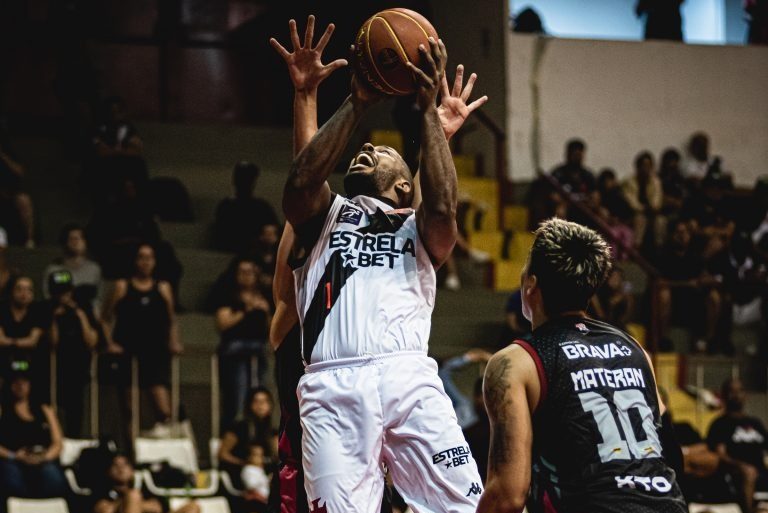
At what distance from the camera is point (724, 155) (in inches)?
643

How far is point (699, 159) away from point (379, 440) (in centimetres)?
1196

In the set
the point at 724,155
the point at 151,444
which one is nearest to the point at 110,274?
the point at 151,444

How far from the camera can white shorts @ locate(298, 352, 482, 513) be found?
4602mm

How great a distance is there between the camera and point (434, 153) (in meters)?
4.64

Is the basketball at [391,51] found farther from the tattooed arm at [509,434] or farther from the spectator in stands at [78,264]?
the spectator in stands at [78,264]

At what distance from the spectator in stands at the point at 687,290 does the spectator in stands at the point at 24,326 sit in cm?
632

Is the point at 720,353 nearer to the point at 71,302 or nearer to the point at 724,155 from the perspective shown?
the point at 724,155

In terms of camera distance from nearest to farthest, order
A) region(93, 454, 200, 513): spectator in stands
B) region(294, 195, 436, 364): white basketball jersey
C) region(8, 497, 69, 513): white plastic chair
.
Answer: region(294, 195, 436, 364): white basketball jersey < region(93, 454, 200, 513): spectator in stands < region(8, 497, 69, 513): white plastic chair

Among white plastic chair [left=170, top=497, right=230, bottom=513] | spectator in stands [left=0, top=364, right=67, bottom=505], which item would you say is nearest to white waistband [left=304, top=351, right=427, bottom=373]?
white plastic chair [left=170, top=497, right=230, bottom=513]

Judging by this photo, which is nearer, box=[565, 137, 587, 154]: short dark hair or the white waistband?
the white waistband

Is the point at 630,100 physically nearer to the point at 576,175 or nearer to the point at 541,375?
the point at 576,175

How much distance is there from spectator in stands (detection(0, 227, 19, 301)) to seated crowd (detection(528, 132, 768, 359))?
224 inches

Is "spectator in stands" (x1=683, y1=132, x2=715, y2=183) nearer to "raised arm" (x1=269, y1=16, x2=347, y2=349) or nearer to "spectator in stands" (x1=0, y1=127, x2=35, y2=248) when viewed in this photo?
"spectator in stands" (x1=0, y1=127, x2=35, y2=248)

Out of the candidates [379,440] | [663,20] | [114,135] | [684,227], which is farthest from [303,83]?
[663,20]
